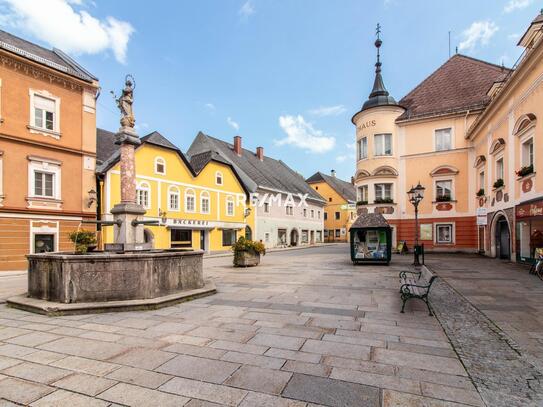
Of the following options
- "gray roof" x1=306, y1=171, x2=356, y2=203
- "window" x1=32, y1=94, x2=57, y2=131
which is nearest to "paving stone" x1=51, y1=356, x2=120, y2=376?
"window" x1=32, y1=94, x2=57, y2=131

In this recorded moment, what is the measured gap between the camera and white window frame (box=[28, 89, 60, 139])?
17453mm

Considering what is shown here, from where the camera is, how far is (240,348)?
5.01 meters

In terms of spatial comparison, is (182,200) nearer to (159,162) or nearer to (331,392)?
(159,162)

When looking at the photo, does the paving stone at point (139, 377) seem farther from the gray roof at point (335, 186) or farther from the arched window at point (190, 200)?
the gray roof at point (335, 186)

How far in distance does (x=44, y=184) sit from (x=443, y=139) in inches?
1057

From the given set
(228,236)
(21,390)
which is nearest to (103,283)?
(21,390)

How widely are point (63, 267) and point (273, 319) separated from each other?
4787mm

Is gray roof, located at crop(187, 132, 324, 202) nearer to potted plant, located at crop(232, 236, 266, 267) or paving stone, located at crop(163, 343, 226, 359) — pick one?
potted plant, located at crop(232, 236, 266, 267)

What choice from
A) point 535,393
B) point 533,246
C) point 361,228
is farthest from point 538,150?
point 535,393

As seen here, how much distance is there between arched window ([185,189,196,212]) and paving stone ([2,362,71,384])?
943 inches

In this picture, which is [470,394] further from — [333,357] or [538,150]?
[538,150]

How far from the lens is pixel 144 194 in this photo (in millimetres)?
24516

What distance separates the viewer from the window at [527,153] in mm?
15539

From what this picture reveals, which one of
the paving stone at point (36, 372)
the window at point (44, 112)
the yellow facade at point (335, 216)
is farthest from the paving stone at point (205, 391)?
the yellow facade at point (335, 216)
